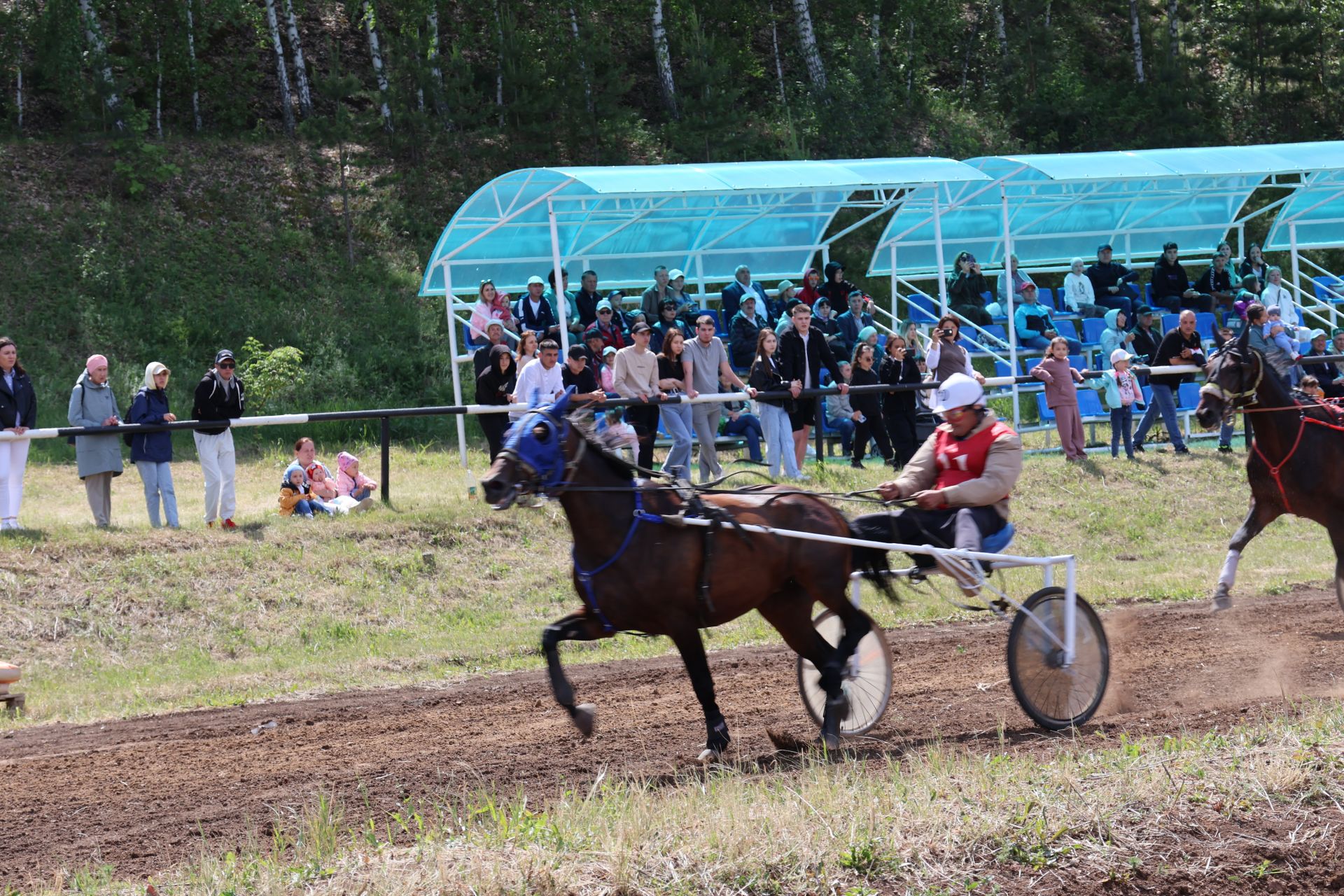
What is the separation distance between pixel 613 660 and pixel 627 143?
20.7 meters

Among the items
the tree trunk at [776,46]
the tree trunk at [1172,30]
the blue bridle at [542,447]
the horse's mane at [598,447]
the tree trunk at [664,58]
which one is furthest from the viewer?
the tree trunk at [1172,30]

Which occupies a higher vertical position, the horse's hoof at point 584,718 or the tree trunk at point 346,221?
the tree trunk at point 346,221

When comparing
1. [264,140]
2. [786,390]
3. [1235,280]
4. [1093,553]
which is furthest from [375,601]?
[264,140]

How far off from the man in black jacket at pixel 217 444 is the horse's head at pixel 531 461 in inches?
274

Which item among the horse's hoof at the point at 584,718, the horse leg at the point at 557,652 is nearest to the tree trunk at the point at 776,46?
the horse leg at the point at 557,652

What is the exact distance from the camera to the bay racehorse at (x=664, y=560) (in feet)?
23.7

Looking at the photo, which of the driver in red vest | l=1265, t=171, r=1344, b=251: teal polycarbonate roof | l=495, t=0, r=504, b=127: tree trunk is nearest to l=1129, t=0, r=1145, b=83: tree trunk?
l=1265, t=171, r=1344, b=251: teal polycarbonate roof

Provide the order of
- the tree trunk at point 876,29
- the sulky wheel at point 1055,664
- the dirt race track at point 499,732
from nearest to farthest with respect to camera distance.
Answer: the dirt race track at point 499,732 → the sulky wheel at point 1055,664 → the tree trunk at point 876,29

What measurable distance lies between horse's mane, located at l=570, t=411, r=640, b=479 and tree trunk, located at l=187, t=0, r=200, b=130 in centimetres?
2459

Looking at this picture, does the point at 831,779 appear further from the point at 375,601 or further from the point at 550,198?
the point at 550,198

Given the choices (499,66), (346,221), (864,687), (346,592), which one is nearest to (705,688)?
(864,687)

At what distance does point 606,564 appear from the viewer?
724 centimetres

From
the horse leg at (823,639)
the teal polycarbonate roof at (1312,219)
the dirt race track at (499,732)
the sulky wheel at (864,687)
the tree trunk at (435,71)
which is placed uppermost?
the tree trunk at (435,71)

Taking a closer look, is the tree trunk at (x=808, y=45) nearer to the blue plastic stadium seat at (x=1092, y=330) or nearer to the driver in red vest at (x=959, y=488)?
the blue plastic stadium seat at (x=1092, y=330)
